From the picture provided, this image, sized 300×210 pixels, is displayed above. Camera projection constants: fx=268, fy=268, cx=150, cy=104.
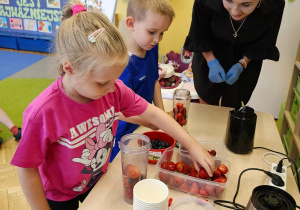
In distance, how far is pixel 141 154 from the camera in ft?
2.25

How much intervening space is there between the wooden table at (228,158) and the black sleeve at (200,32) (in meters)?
0.28

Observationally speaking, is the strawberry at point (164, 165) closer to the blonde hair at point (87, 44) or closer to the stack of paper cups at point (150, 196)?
the stack of paper cups at point (150, 196)

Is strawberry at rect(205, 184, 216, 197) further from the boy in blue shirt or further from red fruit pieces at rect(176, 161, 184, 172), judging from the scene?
the boy in blue shirt

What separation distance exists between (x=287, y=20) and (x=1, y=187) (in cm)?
236

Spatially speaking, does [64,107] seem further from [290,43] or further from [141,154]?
[290,43]

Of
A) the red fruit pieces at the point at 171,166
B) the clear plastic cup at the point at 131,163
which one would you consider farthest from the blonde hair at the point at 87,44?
the red fruit pieces at the point at 171,166

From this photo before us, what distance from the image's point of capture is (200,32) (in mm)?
1255

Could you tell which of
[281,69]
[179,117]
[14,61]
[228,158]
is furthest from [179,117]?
[14,61]

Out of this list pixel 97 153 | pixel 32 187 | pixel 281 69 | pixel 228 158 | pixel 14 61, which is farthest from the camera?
pixel 14 61

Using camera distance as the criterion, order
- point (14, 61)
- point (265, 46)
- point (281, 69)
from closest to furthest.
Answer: point (265, 46)
point (281, 69)
point (14, 61)

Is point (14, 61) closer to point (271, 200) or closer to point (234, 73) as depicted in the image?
point (234, 73)

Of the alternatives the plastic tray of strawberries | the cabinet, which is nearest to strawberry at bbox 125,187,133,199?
the plastic tray of strawberries

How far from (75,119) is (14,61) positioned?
11.8 ft

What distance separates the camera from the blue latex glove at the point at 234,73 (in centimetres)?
123
